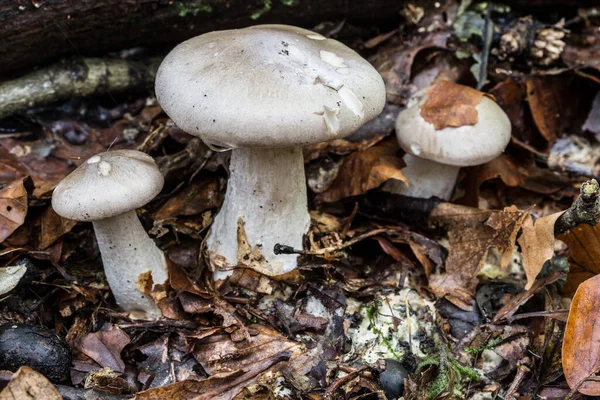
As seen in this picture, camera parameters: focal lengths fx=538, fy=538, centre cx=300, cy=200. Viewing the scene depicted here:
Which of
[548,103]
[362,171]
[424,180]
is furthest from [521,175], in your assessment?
[362,171]

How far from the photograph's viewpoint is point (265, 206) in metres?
2.98

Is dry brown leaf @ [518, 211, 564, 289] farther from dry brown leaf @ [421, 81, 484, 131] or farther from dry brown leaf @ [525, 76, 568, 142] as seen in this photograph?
dry brown leaf @ [525, 76, 568, 142]

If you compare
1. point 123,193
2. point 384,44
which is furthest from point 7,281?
point 384,44

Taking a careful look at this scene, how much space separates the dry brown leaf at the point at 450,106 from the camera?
316 cm

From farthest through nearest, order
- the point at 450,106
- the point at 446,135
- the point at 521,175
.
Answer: the point at 521,175
the point at 450,106
the point at 446,135

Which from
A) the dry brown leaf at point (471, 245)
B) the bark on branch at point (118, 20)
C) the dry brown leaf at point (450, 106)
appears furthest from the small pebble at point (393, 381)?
the bark on branch at point (118, 20)

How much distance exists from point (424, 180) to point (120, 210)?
1.93 m

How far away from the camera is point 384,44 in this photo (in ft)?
13.7

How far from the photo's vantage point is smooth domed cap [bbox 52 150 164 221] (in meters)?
2.43

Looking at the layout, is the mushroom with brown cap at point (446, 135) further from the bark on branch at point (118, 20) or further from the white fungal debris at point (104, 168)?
the white fungal debris at point (104, 168)

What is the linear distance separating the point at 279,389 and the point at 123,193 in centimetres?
118

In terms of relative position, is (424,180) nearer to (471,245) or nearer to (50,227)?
(471,245)

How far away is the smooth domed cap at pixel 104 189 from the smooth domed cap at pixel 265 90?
13.6 inches

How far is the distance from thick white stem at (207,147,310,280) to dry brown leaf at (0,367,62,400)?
1094 millimetres
